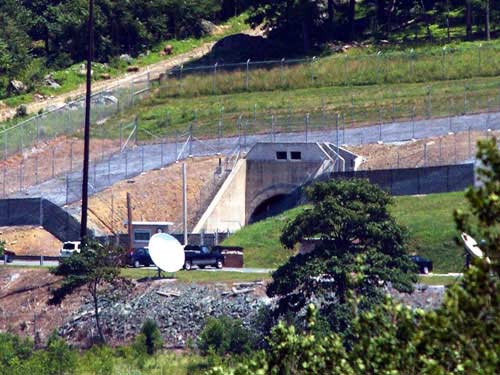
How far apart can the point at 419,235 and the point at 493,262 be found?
41.4m

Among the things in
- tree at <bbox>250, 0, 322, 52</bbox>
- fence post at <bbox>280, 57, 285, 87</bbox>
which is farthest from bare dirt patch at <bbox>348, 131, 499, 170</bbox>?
tree at <bbox>250, 0, 322, 52</bbox>

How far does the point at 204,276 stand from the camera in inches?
2140

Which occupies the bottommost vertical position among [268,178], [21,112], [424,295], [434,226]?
[424,295]

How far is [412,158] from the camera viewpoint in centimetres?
6706

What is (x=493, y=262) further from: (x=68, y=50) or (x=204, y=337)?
(x=68, y=50)

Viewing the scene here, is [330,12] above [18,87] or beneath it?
above

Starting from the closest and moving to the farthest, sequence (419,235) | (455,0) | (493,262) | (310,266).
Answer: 1. (493,262)
2. (310,266)
3. (419,235)
4. (455,0)

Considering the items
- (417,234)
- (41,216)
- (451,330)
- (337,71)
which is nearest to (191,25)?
(337,71)

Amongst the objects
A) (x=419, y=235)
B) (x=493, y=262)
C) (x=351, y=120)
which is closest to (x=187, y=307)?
(x=419, y=235)

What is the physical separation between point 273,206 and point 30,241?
36.1 feet

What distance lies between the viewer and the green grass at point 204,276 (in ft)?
173

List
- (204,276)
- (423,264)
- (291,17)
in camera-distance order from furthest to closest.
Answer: (291,17)
(204,276)
(423,264)

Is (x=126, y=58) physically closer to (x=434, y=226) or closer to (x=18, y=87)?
(x=18, y=87)

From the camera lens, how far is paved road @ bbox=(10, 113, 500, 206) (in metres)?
70.6
